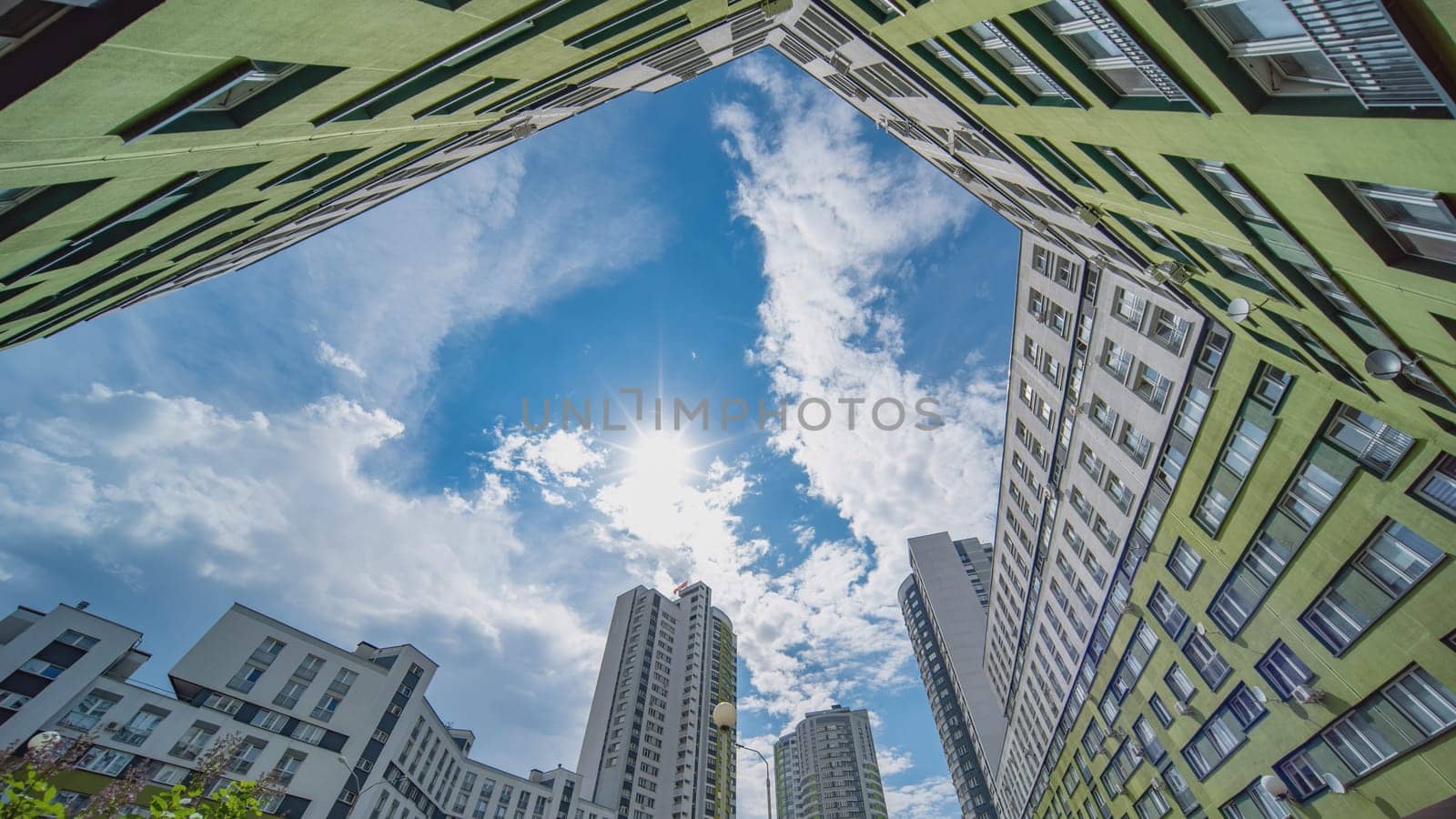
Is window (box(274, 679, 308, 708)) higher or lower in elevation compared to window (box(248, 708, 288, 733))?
higher

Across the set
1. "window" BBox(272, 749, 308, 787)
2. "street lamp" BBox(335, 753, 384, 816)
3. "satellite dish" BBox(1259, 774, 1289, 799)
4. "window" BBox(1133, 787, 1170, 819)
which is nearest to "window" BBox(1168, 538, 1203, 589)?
"satellite dish" BBox(1259, 774, 1289, 799)

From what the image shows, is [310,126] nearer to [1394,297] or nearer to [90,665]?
[1394,297]

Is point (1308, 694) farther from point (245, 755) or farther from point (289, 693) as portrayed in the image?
point (289, 693)

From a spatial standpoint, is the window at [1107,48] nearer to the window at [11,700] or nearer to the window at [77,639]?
the window at [11,700]

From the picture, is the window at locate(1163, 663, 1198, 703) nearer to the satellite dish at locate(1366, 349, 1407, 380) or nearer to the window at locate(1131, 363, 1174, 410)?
the window at locate(1131, 363, 1174, 410)

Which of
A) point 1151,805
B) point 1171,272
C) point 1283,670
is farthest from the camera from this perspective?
point 1151,805

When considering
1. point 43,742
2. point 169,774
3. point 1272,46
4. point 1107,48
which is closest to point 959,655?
point 169,774

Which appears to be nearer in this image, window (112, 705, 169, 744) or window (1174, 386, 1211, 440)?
window (1174, 386, 1211, 440)
